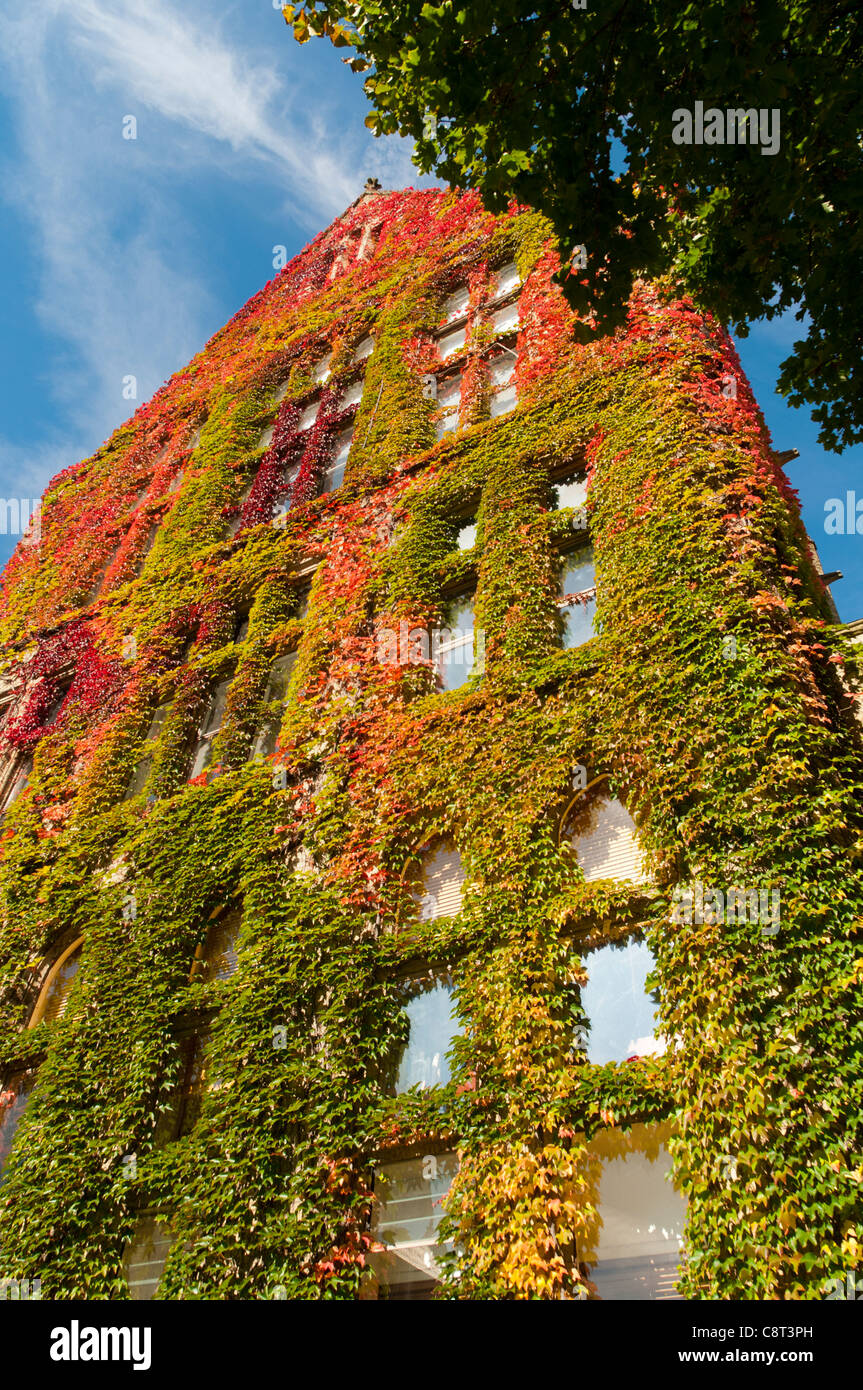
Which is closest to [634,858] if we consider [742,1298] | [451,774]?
[451,774]

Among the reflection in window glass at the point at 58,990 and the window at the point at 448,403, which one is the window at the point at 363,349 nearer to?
the window at the point at 448,403

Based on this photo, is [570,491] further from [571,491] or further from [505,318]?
[505,318]

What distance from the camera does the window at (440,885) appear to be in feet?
33.3

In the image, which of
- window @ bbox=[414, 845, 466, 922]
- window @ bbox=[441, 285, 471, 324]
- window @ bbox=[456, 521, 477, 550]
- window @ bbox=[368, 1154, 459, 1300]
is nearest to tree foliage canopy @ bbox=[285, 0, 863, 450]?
window @ bbox=[414, 845, 466, 922]

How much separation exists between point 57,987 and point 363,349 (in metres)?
16.7

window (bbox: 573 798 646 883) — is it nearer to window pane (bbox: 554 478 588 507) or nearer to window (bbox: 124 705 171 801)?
window pane (bbox: 554 478 588 507)

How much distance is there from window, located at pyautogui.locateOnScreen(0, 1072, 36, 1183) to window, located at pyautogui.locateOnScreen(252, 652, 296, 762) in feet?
17.6

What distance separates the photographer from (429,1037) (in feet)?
30.6

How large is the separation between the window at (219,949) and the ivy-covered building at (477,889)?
5 centimetres

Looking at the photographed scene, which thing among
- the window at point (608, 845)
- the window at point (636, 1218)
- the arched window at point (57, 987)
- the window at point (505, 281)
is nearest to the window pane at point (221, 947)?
the arched window at point (57, 987)

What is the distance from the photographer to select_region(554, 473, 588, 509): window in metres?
13.3

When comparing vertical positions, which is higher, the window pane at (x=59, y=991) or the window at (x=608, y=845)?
the window at (x=608, y=845)

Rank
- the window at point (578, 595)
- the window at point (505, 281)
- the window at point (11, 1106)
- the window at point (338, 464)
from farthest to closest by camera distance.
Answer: the window at point (505, 281) < the window at point (338, 464) < the window at point (11, 1106) < the window at point (578, 595)

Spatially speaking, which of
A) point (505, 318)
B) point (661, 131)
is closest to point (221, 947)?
point (661, 131)
